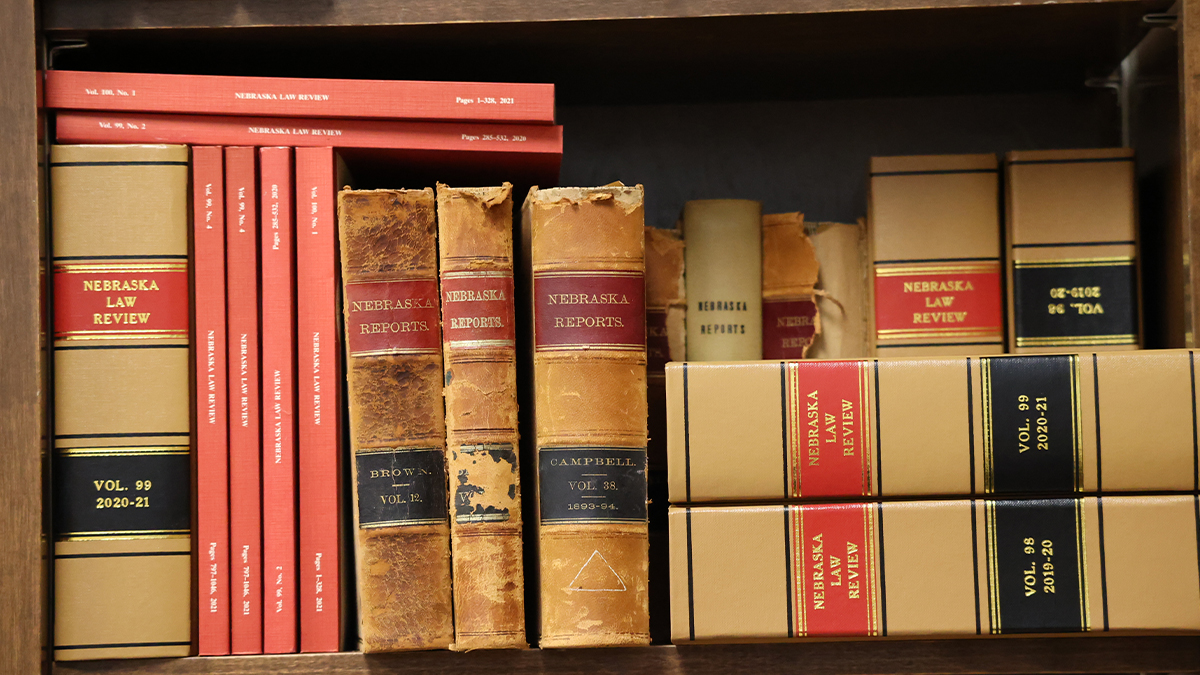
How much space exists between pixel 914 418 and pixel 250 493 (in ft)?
1.84

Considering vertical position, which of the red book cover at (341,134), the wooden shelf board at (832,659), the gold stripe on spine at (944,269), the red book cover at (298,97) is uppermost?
the red book cover at (298,97)

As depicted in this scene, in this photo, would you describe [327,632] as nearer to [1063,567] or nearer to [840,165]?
[1063,567]

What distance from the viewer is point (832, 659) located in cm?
73

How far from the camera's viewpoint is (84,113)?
0.75 meters

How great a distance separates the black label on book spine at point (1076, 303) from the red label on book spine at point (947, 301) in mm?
24

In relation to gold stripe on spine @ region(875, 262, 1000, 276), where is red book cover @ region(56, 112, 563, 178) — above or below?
above

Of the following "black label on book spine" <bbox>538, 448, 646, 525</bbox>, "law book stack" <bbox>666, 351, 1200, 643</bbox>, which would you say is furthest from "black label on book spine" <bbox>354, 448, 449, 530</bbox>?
"law book stack" <bbox>666, 351, 1200, 643</bbox>

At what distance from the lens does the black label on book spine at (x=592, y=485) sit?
0.72 m

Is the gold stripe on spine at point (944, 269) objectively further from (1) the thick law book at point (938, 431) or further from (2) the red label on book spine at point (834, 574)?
(2) the red label on book spine at point (834, 574)

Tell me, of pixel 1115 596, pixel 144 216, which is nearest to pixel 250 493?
pixel 144 216

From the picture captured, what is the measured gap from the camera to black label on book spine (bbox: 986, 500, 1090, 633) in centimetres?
71

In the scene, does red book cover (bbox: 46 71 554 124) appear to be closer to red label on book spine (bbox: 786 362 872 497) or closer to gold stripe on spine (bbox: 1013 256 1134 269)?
red label on book spine (bbox: 786 362 872 497)

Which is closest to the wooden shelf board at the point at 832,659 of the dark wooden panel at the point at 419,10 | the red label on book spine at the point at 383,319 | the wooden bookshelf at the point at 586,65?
the wooden bookshelf at the point at 586,65

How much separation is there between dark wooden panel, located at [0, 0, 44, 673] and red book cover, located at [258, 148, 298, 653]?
18cm
